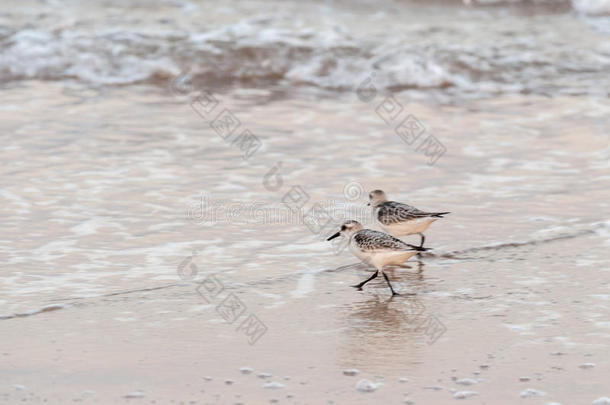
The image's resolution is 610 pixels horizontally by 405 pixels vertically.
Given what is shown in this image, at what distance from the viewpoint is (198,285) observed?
17.3 ft

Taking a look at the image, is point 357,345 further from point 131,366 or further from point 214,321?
point 131,366

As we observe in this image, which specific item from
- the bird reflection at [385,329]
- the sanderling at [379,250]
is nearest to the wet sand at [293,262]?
the bird reflection at [385,329]

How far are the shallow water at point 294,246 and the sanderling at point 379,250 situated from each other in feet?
0.53

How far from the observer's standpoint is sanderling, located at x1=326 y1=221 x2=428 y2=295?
527 cm

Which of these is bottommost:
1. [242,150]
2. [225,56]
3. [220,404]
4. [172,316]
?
[220,404]

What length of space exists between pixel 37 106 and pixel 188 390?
6486 mm

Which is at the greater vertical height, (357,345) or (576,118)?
(576,118)

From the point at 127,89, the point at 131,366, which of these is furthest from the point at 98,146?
the point at 131,366

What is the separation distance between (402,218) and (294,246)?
71cm

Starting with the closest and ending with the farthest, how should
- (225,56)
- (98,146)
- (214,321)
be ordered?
(214,321) < (98,146) < (225,56)

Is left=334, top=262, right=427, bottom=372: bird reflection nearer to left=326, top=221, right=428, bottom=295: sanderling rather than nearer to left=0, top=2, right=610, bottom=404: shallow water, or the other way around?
left=0, top=2, right=610, bottom=404: shallow water

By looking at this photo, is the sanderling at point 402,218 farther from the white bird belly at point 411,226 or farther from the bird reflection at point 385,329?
the bird reflection at point 385,329

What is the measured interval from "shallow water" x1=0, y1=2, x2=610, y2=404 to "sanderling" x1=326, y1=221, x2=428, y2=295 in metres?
0.16

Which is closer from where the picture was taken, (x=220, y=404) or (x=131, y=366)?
(x=220, y=404)
